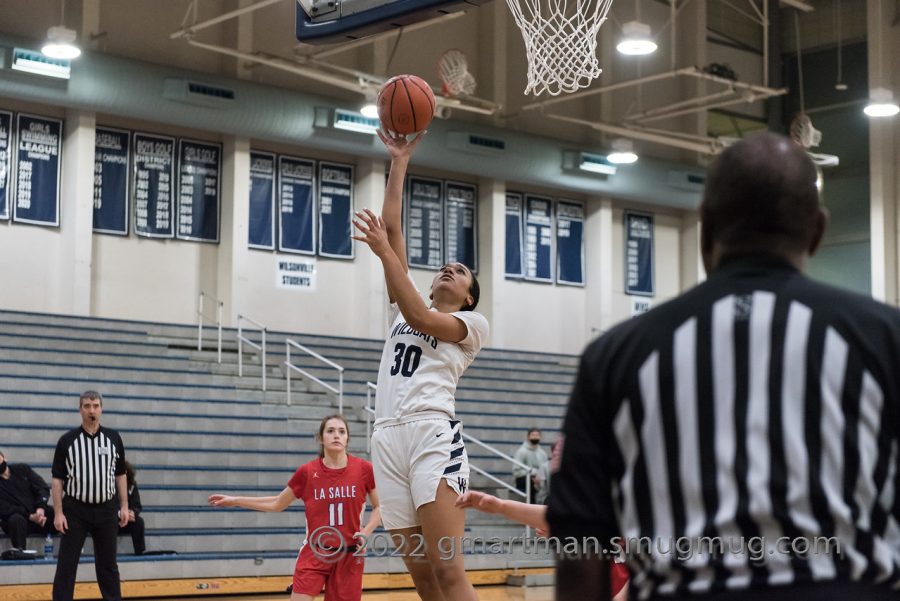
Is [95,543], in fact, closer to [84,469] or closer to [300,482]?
[84,469]

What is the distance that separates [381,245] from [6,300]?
13.4 m

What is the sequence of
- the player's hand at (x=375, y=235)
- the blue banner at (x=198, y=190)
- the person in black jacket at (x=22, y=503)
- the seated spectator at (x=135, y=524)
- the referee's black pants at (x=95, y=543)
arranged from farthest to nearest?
the blue banner at (x=198, y=190), the seated spectator at (x=135, y=524), the person in black jacket at (x=22, y=503), the referee's black pants at (x=95, y=543), the player's hand at (x=375, y=235)

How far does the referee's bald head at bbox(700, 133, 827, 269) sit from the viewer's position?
195 centimetres

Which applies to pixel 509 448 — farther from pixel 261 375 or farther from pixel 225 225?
pixel 225 225

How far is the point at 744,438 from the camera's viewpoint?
185cm

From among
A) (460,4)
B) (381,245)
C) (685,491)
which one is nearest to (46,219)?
(460,4)

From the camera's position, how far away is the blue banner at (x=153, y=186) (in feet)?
59.2

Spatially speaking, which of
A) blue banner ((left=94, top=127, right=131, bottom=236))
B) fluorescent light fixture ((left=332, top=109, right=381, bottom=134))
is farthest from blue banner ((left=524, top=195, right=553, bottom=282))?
blue banner ((left=94, top=127, right=131, bottom=236))

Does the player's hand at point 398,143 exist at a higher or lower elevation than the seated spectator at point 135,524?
higher

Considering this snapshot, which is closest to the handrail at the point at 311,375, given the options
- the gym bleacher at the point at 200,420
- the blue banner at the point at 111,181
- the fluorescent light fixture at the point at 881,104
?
the gym bleacher at the point at 200,420

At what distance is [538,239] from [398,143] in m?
16.9

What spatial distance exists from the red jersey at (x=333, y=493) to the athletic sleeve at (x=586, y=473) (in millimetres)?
5214

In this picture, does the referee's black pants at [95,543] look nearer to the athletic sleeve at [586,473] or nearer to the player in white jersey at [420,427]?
the player in white jersey at [420,427]

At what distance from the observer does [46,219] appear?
17219 mm
